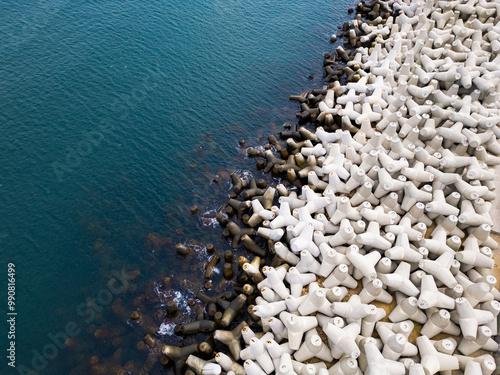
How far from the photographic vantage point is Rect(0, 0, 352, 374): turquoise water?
2439 cm

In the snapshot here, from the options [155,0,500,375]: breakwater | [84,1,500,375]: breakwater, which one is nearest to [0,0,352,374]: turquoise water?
[84,1,500,375]: breakwater

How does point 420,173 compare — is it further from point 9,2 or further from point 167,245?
point 9,2

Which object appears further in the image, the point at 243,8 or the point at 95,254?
Result: the point at 243,8

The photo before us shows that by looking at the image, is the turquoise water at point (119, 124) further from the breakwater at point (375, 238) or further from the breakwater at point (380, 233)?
the breakwater at point (380, 233)

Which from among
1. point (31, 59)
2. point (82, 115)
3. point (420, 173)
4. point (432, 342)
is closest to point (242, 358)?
point (432, 342)

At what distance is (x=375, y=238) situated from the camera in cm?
2084

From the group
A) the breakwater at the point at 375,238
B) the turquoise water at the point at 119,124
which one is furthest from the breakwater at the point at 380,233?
the turquoise water at the point at 119,124

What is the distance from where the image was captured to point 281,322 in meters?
18.9

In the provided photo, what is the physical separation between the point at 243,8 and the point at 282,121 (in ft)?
83.0

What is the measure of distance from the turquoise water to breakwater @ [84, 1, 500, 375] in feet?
15.3

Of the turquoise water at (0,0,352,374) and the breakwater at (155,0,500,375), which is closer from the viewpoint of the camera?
the breakwater at (155,0,500,375)

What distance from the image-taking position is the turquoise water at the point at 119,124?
2439 cm

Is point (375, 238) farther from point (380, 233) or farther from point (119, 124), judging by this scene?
point (119, 124)

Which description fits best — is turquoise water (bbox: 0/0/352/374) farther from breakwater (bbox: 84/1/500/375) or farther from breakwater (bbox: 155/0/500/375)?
breakwater (bbox: 155/0/500/375)
